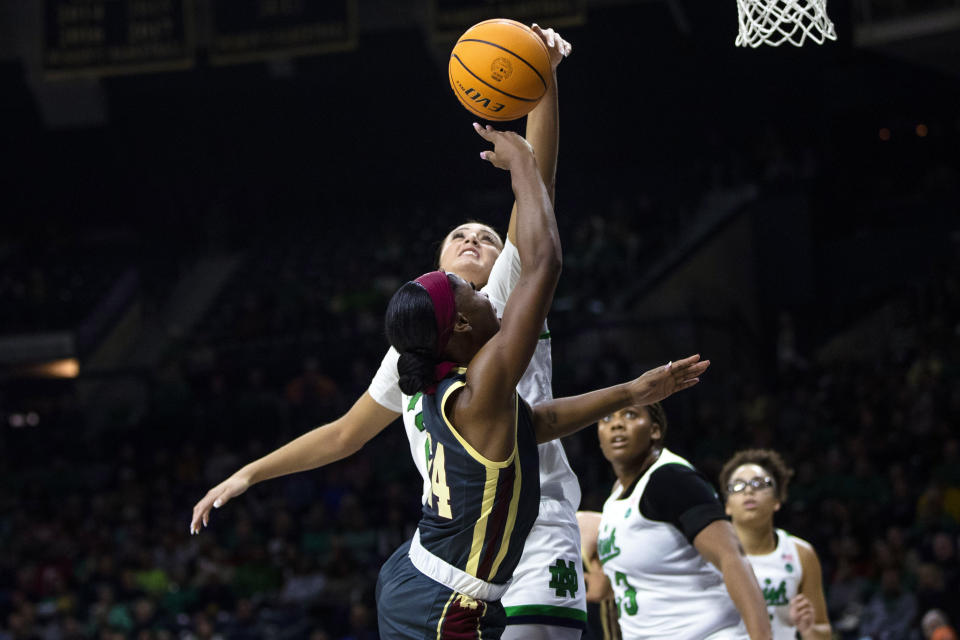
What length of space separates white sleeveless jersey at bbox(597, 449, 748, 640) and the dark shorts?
1.07 m

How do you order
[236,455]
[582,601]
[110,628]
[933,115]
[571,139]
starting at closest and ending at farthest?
[582,601] → [110,628] → [236,455] → [933,115] → [571,139]

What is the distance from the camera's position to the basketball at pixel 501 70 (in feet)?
10.2

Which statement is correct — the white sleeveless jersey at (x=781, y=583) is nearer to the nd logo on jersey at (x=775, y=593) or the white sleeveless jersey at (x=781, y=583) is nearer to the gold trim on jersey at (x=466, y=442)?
the nd logo on jersey at (x=775, y=593)

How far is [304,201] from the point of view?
20.6 metres

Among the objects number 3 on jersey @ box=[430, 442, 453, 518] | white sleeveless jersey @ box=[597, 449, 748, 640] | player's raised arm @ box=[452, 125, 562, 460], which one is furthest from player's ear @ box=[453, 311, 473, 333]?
white sleeveless jersey @ box=[597, 449, 748, 640]

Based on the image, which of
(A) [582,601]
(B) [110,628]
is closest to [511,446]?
(A) [582,601]

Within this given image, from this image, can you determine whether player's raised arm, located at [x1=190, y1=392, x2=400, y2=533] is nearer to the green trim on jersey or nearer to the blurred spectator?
the green trim on jersey

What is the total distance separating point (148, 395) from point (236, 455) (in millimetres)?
2471

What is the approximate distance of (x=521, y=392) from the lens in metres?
3.38

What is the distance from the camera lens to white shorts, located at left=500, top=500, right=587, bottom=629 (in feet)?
10.1

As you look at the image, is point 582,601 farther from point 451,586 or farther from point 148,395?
point 148,395

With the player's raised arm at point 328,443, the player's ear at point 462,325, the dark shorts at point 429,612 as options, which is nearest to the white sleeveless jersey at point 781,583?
the player's raised arm at point 328,443

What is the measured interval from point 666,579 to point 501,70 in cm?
171

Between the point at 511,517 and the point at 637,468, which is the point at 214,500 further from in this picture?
the point at 637,468
